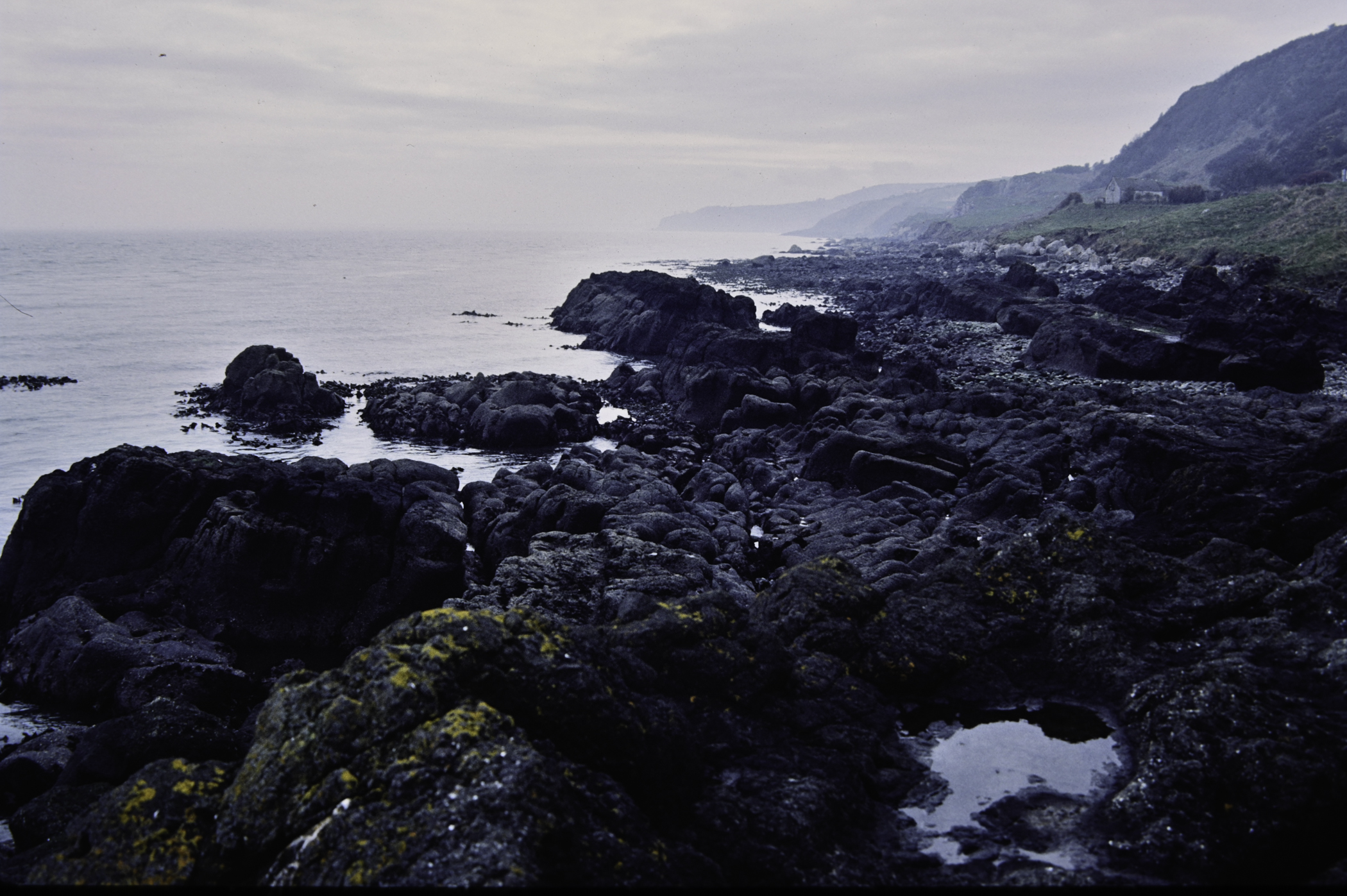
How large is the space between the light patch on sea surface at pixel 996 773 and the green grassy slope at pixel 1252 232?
71.9 metres

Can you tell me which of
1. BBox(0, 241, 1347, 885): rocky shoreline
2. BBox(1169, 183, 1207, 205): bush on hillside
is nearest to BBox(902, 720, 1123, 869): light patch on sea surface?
BBox(0, 241, 1347, 885): rocky shoreline

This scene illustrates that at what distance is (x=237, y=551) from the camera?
74.7ft

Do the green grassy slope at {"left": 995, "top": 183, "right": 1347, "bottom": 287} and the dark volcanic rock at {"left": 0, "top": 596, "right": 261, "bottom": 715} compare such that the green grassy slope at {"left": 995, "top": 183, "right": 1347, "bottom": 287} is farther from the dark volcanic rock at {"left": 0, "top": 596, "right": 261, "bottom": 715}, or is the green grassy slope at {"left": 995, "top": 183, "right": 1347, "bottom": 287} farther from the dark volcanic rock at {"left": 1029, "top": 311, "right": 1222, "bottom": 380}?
the dark volcanic rock at {"left": 0, "top": 596, "right": 261, "bottom": 715}

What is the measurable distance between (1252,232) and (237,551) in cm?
11170

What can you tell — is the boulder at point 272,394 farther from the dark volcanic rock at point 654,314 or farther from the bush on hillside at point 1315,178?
the bush on hillside at point 1315,178

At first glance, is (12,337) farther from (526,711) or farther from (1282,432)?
(1282,432)

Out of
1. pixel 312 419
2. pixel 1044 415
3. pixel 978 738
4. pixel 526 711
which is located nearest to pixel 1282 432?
pixel 1044 415

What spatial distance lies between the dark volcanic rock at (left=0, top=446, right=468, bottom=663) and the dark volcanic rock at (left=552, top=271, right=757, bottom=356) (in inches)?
1972

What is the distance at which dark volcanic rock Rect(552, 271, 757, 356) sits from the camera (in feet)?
259

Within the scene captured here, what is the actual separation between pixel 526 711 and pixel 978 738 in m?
6.02

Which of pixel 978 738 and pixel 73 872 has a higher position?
pixel 73 872

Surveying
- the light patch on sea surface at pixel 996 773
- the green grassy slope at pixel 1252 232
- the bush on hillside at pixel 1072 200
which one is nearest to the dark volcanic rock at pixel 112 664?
the light patch on sea surface at pixel 996 773

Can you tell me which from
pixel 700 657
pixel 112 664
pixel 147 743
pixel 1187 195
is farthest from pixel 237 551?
pixel 1187 195

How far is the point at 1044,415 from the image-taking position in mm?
35094
